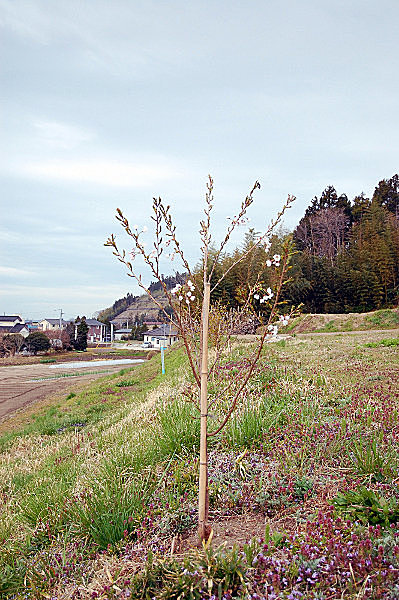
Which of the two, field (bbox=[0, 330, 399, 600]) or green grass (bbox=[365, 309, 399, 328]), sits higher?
green grass (bbox=[365, 309, 399, 328])

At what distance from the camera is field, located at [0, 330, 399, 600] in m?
1.94

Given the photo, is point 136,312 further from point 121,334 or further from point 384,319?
point 384,319

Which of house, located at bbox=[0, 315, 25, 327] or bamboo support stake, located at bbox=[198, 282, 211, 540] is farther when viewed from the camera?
house, located at bbox=[0, 315, 25, 327]

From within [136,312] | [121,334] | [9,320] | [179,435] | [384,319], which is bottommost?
[121,334]

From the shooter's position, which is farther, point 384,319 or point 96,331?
point 96,331

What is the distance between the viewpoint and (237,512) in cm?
274

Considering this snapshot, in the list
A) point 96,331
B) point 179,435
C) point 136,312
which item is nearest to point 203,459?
point 179,435

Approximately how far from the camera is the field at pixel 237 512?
1942mm

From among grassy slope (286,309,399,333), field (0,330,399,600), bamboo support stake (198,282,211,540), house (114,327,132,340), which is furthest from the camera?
house (114,327,132,340)

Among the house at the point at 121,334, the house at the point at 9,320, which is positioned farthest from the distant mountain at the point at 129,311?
the house at the point at 9,320

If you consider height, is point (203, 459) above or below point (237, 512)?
above

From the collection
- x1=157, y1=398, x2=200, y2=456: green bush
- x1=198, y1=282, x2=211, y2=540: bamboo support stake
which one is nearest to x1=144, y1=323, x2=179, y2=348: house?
x1=198, y1=282, x2=211, y2=540: bamboo support stake

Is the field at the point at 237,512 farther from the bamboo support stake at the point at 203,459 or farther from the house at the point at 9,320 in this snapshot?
the house at the point at 9,320

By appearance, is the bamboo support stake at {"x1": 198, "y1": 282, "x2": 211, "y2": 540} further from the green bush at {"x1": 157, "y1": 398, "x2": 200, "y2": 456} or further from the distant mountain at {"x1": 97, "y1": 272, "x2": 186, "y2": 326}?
the distant mountain at {"x1": 97, "y1": 272, "x2": 186, "y2": 326}
